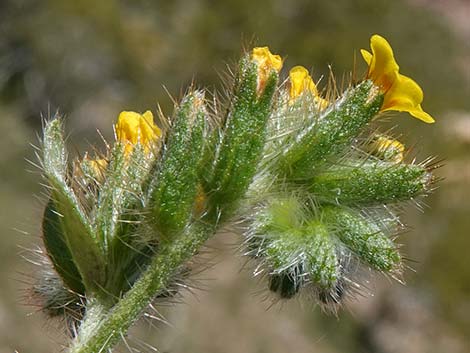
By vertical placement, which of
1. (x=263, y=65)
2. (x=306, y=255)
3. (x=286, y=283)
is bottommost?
(x=286, y=283)

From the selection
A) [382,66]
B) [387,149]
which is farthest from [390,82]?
[387,149]

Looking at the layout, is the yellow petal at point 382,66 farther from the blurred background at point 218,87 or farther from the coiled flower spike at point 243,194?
the blurred background at point 218,87

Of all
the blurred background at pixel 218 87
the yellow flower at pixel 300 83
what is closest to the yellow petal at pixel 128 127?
the yellow flower at pixel 300 83

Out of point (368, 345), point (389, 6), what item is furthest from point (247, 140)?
point (389, 6)

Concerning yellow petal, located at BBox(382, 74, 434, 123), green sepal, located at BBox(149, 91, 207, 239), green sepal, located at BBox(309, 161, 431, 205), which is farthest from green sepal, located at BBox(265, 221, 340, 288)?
yellow petal, located at BBox(382, 74, 434, 123)

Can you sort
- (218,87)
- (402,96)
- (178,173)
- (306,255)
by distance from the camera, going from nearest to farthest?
(178,173), (306,255), (402,96), (218,87)

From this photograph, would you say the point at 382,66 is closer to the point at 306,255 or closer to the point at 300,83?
the point at 300,83

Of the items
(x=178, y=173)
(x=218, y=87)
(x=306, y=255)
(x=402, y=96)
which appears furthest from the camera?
(x=218, y=87)

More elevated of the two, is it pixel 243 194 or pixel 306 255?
pixel 243 194
